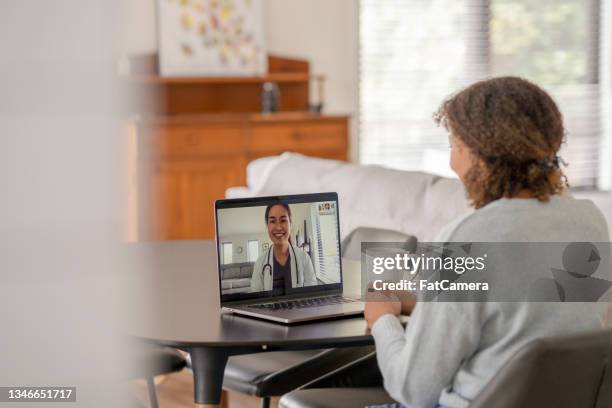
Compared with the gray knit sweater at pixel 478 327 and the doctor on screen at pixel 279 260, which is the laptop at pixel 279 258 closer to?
the doctor on screen at pixel 279 260

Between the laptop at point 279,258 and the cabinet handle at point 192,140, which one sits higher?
the cabinet handle at point 192,140

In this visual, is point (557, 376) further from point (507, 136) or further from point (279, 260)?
point (279, 260)

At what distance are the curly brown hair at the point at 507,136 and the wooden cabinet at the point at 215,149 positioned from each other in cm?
335

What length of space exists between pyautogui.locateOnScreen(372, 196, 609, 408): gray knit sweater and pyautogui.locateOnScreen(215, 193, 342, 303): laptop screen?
0.35 metres

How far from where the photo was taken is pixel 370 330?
1.45 meters

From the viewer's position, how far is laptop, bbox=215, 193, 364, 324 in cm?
153

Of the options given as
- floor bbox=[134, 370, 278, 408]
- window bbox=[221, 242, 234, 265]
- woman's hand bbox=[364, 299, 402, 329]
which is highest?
window bbox=[221, 242, 234, 265]

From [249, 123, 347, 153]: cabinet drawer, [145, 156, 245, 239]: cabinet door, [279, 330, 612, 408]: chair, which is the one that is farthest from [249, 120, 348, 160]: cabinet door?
[279, 330, 612, 408]: chair

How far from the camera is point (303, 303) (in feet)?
5.17

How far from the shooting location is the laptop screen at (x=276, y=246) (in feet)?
5.03

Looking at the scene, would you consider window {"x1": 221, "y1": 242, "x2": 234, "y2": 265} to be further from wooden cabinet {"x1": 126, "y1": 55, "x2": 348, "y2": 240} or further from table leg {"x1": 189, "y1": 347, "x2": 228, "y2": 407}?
wooden cabinet {"x1": 126, "y1": 55, "x2": 348, "y2": 240}

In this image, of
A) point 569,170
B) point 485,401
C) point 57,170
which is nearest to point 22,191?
point 57,170

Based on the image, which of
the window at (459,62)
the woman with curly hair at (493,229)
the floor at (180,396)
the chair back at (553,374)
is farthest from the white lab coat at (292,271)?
the window at (459,62)

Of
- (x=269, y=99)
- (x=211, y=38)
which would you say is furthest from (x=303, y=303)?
(x=211, y=38)
